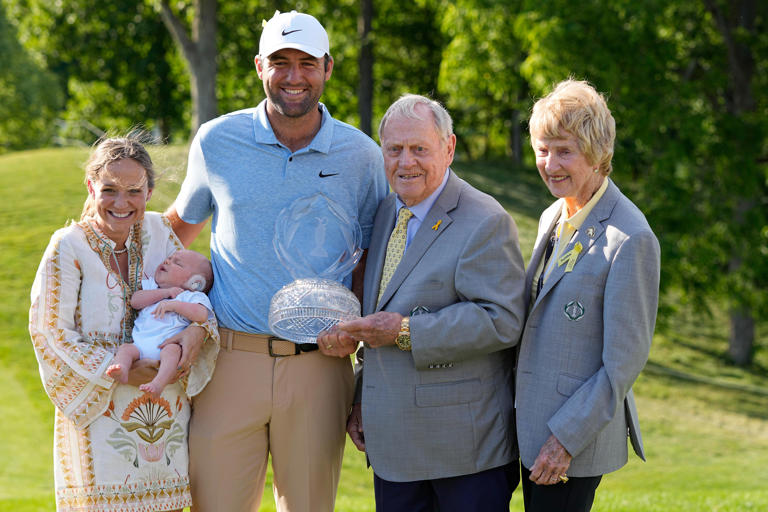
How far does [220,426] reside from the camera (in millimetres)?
3770

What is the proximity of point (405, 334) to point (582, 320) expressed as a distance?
2.26 feet

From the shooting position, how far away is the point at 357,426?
3.86 m

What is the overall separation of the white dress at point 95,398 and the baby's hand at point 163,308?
0.16 m

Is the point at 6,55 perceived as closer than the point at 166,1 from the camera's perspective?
No

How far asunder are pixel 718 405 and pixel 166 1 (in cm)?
1221

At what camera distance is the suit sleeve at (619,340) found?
3.19 metres

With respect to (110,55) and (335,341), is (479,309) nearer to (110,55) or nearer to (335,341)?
(335,341)

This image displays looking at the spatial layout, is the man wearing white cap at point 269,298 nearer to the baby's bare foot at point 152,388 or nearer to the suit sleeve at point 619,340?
the baby's bare foot at point 152,388

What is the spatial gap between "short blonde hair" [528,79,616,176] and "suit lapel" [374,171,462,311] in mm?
478

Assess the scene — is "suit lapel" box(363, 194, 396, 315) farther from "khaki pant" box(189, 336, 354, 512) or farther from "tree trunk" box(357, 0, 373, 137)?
"tree trunk" box(357, 0, 373, 137)

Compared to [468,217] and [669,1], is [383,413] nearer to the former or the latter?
[468,217]

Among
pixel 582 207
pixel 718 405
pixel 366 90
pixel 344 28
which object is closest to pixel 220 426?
pixel 582 207

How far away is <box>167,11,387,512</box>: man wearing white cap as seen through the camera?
148 inches

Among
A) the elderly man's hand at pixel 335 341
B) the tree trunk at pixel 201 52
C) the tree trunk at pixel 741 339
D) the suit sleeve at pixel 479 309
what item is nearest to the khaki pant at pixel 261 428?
the elderly man's hand at pixel 335 341
